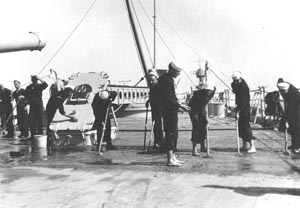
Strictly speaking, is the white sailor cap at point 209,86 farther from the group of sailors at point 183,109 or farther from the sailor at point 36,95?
the sailor at point 36,95

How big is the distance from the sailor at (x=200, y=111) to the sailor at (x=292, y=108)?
1.51 m

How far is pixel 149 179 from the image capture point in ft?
20.3

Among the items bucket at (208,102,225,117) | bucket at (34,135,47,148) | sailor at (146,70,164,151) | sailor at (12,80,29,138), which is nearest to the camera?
sailor at (146,70,164,151)

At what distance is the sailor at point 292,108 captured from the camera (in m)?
8.73

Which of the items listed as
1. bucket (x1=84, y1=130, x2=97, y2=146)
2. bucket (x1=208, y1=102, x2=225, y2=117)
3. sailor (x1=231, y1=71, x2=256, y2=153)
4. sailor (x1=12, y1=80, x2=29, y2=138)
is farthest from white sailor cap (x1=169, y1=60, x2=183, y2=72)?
bucket (x1=208, y1=102, x2=225, y2=117)

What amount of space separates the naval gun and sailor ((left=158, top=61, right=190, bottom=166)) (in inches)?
116

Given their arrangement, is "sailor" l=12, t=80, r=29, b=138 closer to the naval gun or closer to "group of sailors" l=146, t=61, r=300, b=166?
"group of sailors" l=146, t=61, r=300, b=166

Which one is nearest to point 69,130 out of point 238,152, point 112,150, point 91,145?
point 91,145

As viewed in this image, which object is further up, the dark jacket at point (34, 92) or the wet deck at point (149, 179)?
the dark jacket at point (34, 92)

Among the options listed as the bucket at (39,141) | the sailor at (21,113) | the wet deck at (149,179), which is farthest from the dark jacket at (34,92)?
the wet deck at (149,179)

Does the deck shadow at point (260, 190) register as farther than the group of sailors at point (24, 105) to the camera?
No

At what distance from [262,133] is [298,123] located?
4.54 m

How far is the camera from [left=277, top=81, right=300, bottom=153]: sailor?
873 cm

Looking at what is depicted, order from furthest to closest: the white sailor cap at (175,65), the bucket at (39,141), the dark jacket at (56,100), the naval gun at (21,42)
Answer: the bucket at (39,141) < the dark jacket at (56,100) < the white sailor cap at (175,65) < the naval gun at (21,42)
